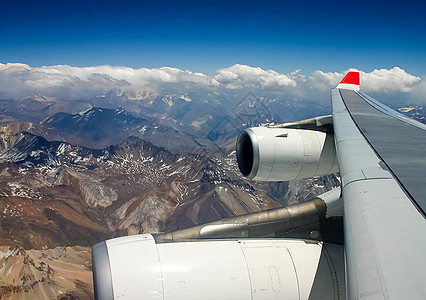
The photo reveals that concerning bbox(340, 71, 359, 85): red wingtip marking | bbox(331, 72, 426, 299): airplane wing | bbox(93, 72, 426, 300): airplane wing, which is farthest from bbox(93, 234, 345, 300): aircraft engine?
bbox(340, 71, 359, 85): red wingtip marking

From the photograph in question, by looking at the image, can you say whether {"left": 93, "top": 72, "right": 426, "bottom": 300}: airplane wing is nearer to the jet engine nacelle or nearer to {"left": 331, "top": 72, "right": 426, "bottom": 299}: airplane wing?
{"left": 331, "top": 72, "right": 426, "bottom": 299}: airplane wing

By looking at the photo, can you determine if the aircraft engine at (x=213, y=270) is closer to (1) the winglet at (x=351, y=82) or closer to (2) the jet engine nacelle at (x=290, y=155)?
(2) the jet engine nacelle at (x=290, y=155)

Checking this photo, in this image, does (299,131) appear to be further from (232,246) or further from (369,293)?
(369,293)

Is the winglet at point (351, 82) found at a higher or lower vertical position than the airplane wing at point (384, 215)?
higher

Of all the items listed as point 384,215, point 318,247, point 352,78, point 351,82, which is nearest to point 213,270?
point 318,247

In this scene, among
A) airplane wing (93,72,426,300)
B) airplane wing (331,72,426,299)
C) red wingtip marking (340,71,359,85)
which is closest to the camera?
airplane wing (331,72,426,299)

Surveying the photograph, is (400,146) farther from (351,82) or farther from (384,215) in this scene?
(351,82)

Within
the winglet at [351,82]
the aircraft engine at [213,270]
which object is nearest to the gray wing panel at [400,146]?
the aircraft engine at [213,270]
